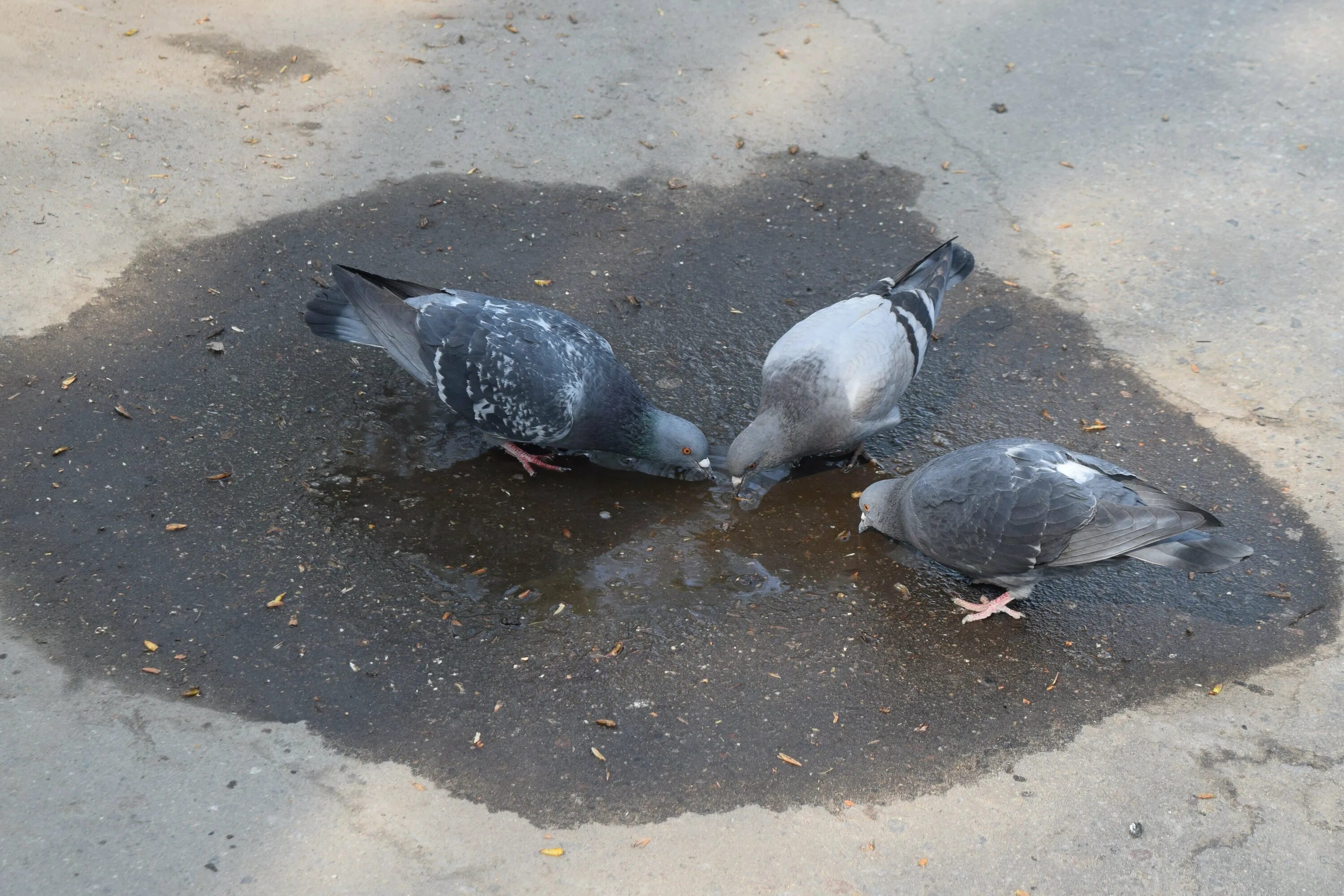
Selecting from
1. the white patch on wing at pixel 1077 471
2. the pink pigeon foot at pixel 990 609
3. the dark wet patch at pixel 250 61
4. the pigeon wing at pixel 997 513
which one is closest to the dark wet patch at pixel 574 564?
the pink pigeon foot at pixel 990 609

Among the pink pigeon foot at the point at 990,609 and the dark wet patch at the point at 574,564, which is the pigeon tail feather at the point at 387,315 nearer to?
the dark wet patch at the point at 574,564

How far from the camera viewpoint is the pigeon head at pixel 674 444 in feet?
14.4

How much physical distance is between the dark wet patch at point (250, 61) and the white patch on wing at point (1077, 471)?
5544mm

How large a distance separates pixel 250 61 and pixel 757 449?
4.90 meters

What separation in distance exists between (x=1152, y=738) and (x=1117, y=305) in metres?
2.82

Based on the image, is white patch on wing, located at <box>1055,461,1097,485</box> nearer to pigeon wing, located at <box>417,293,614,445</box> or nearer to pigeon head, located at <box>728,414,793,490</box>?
pigeon head, located at <box>728,414,793,490</box>

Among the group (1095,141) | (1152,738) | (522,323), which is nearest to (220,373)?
(522,323)

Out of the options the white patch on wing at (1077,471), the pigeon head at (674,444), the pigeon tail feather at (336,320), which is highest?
the white patch on wing at (1077,471)

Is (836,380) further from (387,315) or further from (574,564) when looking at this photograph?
(387,315)

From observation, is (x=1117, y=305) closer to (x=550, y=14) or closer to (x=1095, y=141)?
(x=1095, y=141)

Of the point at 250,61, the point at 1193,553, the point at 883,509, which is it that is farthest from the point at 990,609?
the point at 250,61

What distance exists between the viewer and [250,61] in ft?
22.5

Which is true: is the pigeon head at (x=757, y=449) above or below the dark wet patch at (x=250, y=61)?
below

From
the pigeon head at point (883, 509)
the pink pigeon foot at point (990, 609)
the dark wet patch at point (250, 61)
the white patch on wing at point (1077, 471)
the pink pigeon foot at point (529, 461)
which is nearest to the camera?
the white patch on wing at point (1077, 471)
